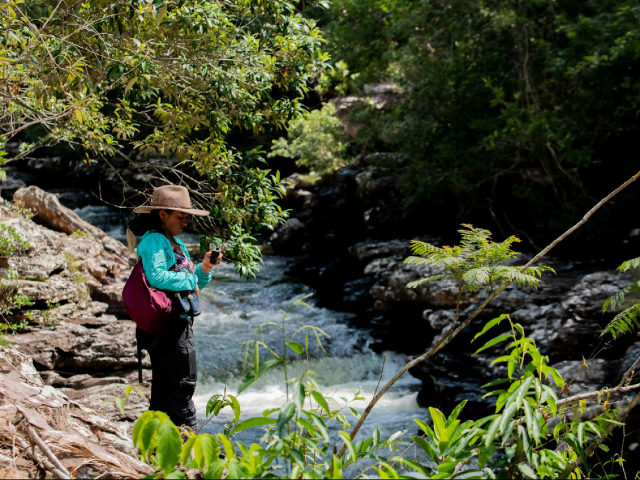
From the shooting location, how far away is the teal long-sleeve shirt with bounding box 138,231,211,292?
314 cm

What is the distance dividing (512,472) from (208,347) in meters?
7.43

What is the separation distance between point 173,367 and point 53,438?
57.7 inches

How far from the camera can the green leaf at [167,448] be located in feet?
4.14

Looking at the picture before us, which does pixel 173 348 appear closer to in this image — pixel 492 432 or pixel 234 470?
pixel 234 470

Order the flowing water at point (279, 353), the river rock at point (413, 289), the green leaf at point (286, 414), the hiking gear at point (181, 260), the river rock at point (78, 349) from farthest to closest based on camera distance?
the river rock at point (413, 289)
the flowing water at point (279, 353)
the river rock at point (78, 349)
the hiking gear at point (181, 260)
the green leaf at point (286, 414)

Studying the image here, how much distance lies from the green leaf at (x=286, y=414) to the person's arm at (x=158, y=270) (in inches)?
81.2

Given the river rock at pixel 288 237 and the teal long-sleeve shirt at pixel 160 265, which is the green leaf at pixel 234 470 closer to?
the teal long-sleeve shirt at pixel 160 265

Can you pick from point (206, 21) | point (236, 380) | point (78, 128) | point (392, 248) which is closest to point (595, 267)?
point (392, 248)

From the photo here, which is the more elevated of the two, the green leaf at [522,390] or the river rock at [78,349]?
the green leaf at [522,390]

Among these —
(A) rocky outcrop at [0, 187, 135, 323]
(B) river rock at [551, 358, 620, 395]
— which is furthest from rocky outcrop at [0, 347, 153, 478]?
(B) river rock at [551, 358, 620, 395]

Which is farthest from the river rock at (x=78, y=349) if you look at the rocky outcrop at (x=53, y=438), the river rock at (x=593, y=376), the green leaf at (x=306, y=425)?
the green leaf at (x=306, y=425)

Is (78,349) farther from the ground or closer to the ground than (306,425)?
closer to the ground

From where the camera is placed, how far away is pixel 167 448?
1.27 meters

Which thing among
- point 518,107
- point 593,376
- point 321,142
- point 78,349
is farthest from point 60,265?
point 321,142
